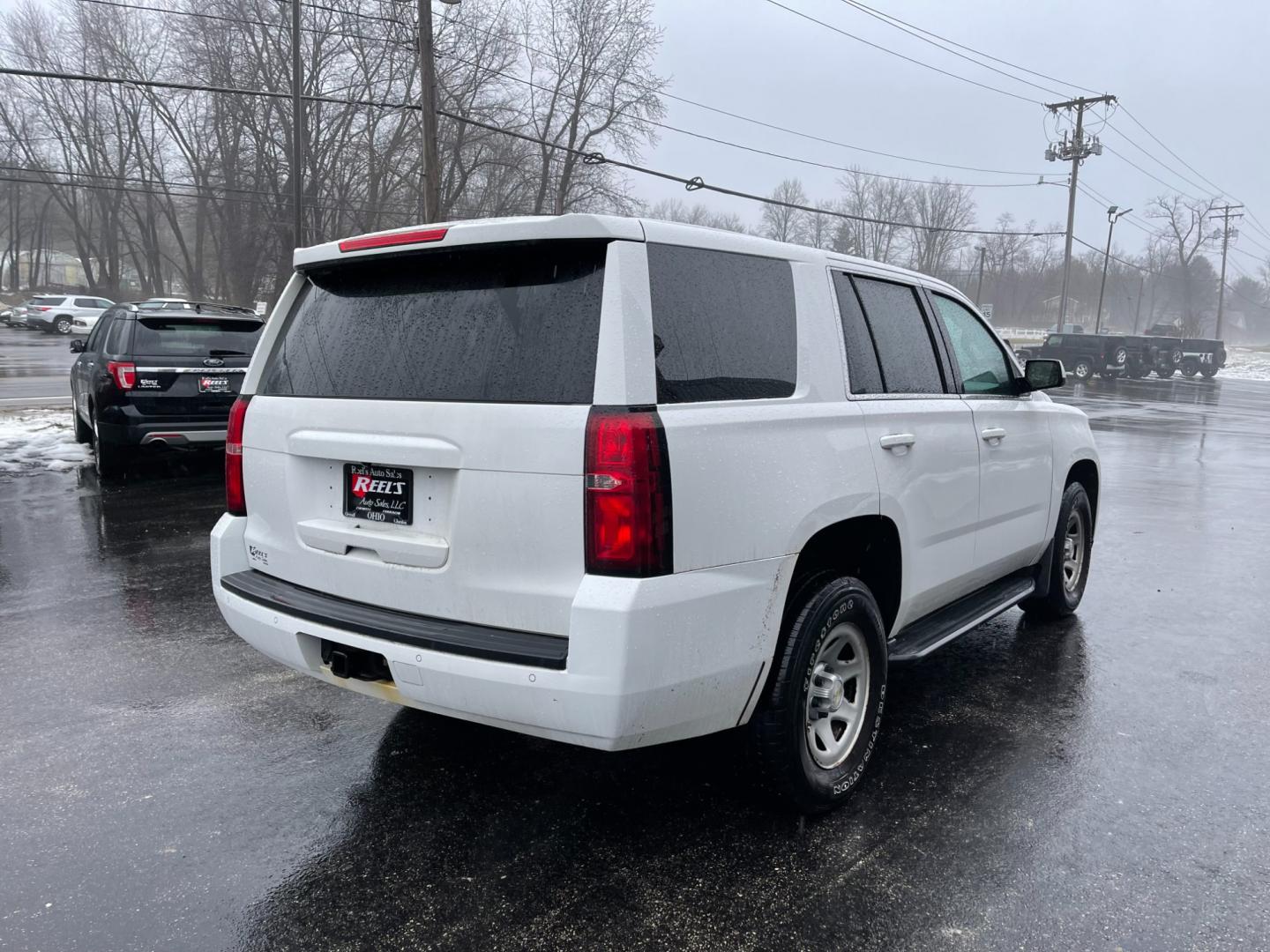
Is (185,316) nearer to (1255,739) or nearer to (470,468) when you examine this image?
(470,468)

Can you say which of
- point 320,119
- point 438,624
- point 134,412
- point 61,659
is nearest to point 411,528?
point 438,624

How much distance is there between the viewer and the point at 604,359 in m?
2.54

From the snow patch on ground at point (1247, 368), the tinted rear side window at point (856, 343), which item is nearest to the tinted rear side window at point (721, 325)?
the tinted rear side window at point (856, 343)

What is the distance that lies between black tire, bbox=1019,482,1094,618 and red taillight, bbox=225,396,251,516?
400 cm

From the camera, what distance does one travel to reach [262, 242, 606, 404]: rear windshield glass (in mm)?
2633

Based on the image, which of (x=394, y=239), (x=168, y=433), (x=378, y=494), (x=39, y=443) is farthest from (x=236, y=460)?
(x=39, y=443)

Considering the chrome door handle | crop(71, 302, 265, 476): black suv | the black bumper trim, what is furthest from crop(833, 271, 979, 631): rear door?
crop(71, 302, 265, 476): black suv

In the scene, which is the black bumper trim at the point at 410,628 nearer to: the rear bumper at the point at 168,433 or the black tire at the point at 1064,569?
the black tire at the point at 1064,569

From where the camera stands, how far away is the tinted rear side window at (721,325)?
269 centimetres

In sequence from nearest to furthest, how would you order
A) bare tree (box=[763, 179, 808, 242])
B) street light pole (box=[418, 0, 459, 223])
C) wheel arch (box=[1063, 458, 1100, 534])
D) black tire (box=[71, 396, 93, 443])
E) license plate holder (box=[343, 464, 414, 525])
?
1. license plate holder (box=[343, 464, 414, 525])
2. wheel arch (box=[1063, 458, 1100, 534])
3. black tire (box=[71, 396, 93, 443])
4. street light pole (box=[418, 0, 459, 223])
5. bare tree (box=[763, 179, 808, 242])

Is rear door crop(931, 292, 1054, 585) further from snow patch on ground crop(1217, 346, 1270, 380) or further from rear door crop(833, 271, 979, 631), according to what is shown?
snow patch on ground crop(1217, 346, 1270, 380)

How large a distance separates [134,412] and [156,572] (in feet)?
11.0

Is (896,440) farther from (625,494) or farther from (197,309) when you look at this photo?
(197,309)

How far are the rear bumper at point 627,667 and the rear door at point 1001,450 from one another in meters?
1.80
